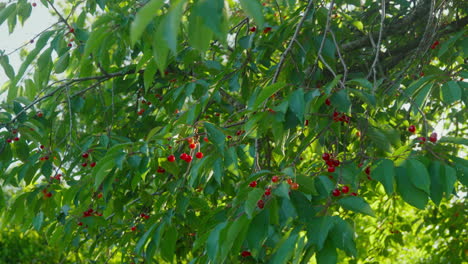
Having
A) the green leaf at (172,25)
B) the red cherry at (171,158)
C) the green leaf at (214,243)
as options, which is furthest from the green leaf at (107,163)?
the green leaf at (172,25)

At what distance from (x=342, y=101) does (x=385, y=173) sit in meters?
0.24

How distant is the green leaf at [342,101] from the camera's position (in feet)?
4.77

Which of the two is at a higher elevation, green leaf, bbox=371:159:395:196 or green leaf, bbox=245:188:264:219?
green leaf, bbox=245:188:264:219

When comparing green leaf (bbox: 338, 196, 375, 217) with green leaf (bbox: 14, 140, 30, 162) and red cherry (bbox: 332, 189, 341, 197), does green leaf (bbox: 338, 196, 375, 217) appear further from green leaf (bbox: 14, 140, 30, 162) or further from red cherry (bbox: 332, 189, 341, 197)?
green leaf (bbox: 14, 140, 30, 162)

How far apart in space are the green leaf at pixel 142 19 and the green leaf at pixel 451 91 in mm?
1040

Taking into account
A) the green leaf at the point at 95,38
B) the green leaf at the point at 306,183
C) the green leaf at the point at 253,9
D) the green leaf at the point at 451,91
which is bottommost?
the green leaf at the point at 451,91

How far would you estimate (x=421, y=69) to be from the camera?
223cm

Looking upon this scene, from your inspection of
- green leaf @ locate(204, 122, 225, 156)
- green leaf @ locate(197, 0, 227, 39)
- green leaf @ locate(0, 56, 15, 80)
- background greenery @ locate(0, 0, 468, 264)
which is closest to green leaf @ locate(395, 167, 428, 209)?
background greenery @ locate(0, 0, 468, 264)

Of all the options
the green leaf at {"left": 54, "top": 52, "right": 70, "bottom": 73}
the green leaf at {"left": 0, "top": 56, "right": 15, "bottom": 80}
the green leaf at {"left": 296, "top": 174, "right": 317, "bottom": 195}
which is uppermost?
the green leaf at {"left": 0, "top": 56, "right": 15, "bottom": 80}

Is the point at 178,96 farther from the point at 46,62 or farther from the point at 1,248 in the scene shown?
the point at 1,248

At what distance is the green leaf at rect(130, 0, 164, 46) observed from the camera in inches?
31.7

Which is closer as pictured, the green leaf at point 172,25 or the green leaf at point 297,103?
the green leaf at point 172,25

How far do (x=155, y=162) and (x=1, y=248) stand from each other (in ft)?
18.7

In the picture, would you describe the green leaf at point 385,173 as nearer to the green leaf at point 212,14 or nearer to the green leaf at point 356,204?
the green leaf at point 356,204
